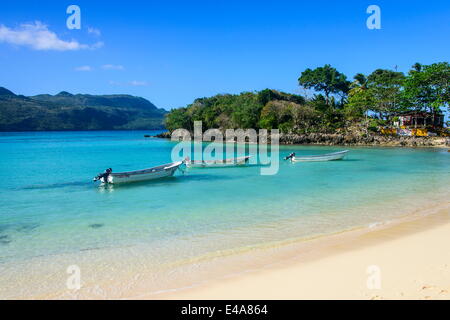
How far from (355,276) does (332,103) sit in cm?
6047

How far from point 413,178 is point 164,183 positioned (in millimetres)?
13767

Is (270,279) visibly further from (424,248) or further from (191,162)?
(191,162)

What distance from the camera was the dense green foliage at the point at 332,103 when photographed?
4344 centimetres

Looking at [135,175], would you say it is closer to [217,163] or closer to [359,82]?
[217,163]

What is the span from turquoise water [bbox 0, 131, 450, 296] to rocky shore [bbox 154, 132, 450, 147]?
2434cm

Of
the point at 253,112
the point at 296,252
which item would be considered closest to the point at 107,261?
the point at 296,252

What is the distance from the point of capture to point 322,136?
49.4m

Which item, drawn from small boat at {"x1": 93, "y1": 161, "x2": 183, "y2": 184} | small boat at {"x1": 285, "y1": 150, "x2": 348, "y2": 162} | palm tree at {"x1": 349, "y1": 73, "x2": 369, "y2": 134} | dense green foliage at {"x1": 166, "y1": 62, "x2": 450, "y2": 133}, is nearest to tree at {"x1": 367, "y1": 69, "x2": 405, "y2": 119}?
dense green foliage at {"x1": 166, "y1": 62, "x2": 450, "y2": 133}

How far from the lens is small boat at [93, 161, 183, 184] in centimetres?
1695

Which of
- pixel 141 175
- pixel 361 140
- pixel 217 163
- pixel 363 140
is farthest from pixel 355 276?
pixel 363 140

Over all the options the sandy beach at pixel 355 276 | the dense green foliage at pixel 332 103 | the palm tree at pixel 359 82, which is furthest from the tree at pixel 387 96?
the sandy beach at pixel 355 276

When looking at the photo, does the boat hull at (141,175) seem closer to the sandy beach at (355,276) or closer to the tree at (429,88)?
the sandy beach at (355,276)

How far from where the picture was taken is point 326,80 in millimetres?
65250

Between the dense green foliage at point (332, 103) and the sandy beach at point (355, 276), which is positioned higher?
the dense green foliage at point (332, 103)
